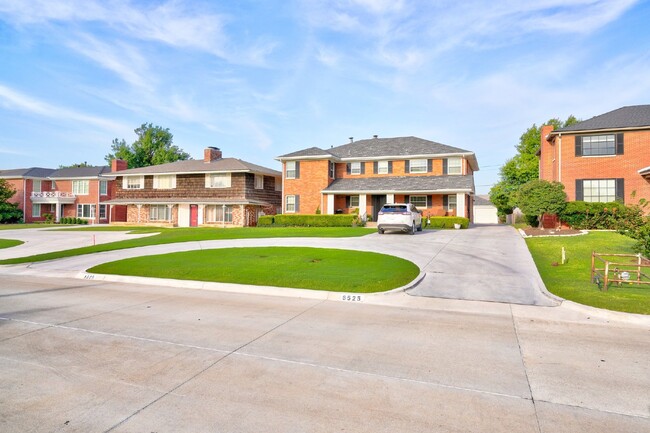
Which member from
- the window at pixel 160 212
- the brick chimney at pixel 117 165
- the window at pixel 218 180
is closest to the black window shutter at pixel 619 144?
the window at pixel 218 180

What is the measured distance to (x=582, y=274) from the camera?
1160 cm

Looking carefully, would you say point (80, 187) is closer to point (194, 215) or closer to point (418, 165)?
point (194, 215)

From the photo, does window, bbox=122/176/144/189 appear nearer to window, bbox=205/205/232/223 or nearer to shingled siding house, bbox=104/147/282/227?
shingled siding house, bbox=104/147/282/227

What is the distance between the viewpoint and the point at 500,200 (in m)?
51.8

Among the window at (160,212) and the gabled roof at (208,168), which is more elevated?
the gabled roof at (208,168)

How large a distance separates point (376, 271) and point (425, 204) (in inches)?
886

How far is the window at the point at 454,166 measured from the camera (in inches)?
1342

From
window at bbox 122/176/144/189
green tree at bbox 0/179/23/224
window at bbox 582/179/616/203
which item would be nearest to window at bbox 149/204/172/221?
window at bbox 122/176/144/189

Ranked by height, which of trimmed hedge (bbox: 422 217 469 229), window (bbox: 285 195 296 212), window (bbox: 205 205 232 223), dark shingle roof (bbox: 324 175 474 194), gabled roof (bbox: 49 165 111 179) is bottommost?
trimmed hedge (bbox: 422 217 469 229)

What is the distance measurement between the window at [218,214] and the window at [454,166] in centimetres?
2133

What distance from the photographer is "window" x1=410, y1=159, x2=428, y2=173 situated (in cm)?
3512

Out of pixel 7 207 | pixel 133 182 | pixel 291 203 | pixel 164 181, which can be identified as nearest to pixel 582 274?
pixel 291 203

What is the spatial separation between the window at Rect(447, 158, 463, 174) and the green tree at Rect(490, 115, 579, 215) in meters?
20.3

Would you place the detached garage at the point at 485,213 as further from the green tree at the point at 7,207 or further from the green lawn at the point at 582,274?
the green tree at the point at 7,207
